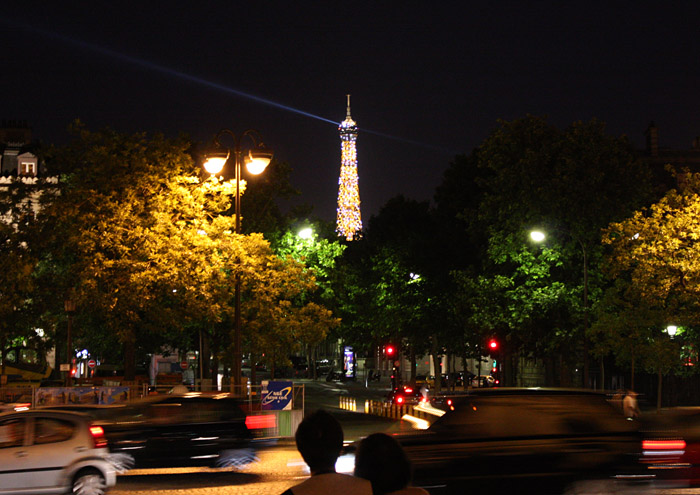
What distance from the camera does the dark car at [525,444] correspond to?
988 centimetres

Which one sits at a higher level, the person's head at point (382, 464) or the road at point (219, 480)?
the person's head at point (382, 464)

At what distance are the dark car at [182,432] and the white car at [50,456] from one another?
86.5 inches

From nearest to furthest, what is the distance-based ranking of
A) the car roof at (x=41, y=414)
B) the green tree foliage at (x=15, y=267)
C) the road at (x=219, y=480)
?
the car roof at (x=41, y=414)
the road at (x=219, y=480)
the green tree foliage at (x=15, y=267)

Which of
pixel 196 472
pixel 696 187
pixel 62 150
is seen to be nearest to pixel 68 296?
pixel 62 150

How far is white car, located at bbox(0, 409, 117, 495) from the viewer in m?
Answer: 13.2

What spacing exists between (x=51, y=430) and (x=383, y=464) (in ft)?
33.8

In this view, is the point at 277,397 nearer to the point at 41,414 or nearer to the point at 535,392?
the point at 41,414

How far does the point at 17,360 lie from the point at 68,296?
118 feet

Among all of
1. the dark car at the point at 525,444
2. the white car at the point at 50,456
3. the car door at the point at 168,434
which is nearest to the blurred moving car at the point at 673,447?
the dark car at the point at 525,444

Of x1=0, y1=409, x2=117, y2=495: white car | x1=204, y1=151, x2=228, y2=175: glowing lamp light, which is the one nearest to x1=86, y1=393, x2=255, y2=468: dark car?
x1=0, y1=409, x2=117, y2=495: white car

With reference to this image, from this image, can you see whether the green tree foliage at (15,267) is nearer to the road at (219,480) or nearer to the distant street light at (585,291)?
the road at (219,480)

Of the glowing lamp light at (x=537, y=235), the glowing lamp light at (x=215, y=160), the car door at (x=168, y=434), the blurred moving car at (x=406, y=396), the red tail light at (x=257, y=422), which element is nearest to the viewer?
the car door at (x=168, y=434)

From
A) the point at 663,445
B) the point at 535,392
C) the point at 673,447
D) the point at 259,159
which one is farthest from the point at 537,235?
the point at 535,392

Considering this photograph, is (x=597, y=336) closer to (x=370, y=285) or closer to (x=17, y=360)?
(x=370, y=285)
